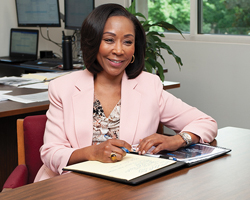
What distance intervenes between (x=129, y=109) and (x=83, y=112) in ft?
0.60

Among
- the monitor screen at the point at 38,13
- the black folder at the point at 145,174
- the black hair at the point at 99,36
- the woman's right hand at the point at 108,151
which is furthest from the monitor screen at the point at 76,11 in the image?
the black folder at the point at 145,174

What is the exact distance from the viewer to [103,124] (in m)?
1.48

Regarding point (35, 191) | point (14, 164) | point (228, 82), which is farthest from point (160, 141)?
point (228, 82)

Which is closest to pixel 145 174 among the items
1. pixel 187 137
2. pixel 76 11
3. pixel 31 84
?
pixel 187 137

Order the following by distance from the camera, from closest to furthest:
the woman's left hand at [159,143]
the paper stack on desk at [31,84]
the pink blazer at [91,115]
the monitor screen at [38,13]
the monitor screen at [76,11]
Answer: the woman's left hand at [159,143] < the pink blazer at [91,115] < the paper stack on desk at [31,84] < the monitor screen at [76,11] < the monitor screen at [38,13]

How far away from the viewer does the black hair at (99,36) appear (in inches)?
55.9

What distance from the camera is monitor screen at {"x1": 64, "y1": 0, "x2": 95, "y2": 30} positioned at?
3629 mm

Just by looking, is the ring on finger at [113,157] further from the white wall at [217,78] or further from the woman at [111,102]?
the white wall at [217,78]

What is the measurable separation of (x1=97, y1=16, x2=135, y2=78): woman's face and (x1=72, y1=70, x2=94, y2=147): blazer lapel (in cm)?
12

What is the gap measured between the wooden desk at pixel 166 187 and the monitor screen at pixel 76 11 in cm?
275

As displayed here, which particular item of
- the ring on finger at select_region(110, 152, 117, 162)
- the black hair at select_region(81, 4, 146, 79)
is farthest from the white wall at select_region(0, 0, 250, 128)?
the ring on finger at select_region(110, 152, 117, 162)

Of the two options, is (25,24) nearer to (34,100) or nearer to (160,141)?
(34,100)

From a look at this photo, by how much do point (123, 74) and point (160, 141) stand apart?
0.40 metres

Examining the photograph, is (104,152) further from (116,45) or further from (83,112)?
(116,45)
